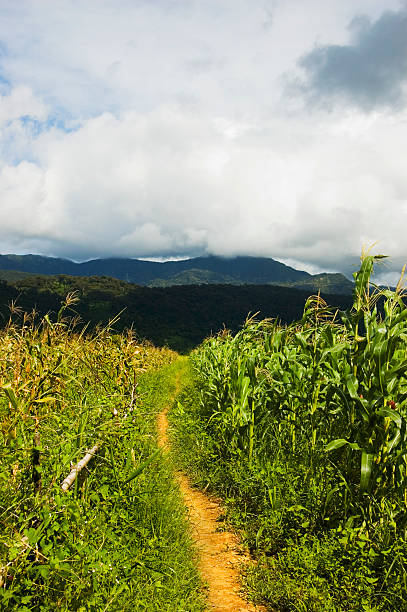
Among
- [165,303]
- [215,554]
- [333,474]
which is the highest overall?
[165,303]

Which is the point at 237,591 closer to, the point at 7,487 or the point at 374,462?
the point at 374,462

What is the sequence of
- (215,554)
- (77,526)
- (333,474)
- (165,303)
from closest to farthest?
(77,526), (215,554), (333,474), (165,303)

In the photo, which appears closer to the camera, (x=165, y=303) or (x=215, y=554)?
(x=215, y=554)

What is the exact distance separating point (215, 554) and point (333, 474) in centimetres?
178

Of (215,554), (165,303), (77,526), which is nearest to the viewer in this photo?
(77,526)

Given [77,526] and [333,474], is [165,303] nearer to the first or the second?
[333,474]

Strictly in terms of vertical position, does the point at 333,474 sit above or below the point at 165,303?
below

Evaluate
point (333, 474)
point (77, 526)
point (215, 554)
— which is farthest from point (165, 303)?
point (77, 526)

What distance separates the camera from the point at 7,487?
326 cm

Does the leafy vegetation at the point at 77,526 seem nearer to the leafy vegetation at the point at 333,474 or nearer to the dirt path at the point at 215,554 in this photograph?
the dirt path at the point at 215,554

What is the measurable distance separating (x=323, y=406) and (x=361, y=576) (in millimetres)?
2240

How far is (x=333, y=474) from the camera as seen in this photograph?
16.1 feet

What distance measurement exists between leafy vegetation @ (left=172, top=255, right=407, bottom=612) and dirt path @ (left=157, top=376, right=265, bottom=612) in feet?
0.65

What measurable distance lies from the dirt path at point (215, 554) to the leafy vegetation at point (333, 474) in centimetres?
20
